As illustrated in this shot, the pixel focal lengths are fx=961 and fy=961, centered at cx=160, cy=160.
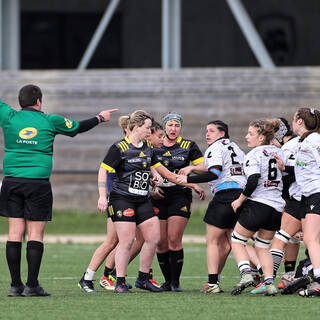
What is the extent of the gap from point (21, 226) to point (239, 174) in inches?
92.7

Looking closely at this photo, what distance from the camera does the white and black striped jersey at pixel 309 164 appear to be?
9.33 m

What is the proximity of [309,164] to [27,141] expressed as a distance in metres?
2.76

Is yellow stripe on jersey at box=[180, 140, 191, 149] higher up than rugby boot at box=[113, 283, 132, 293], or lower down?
higher up

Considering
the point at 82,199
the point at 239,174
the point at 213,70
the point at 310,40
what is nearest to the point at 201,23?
the point at 310,40

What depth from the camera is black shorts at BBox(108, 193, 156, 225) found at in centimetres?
971

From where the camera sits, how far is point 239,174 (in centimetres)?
1008

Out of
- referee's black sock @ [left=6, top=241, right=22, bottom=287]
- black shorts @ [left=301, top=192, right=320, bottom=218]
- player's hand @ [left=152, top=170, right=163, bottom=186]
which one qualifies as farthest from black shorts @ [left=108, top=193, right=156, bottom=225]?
black shorts @ [left=301, top=192, right=320, bottom=218]

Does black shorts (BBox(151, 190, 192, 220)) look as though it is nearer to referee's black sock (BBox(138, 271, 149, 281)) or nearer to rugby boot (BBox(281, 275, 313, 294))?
referee's black sock (BBox(138, 271, 149, 281))

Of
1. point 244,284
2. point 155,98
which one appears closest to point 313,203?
point 244,284

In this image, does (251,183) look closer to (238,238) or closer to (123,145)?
(238,238)

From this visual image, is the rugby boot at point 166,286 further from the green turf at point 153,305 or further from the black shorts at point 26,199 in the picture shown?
the black shorts at point 26,199

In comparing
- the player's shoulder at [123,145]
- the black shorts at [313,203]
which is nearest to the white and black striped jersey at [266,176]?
the black shorts at [313,203]

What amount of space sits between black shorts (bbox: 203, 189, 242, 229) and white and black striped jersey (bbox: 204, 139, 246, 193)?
0.07 metres

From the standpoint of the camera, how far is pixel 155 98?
2625 centimetres
